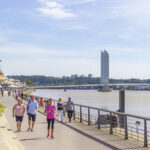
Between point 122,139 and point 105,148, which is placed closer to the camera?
point 105,148

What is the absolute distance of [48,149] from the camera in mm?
10633

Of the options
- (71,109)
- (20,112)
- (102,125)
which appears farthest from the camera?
(71,109)

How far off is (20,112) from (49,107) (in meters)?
2.34

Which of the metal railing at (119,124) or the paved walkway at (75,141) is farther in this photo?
the metal railing at (119,124)

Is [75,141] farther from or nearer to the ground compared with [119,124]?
nearer to the ground

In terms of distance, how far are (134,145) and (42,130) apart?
532cm

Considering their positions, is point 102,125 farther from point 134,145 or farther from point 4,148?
point 4,148

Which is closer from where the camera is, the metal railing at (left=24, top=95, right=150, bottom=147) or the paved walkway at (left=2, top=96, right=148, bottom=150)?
the paved walkway at (left=2, top=96, right=148, bottom=150)

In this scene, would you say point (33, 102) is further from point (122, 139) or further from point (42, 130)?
point (122, 139)

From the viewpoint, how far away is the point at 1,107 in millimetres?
12250

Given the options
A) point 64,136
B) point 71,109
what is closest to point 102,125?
point 71,109

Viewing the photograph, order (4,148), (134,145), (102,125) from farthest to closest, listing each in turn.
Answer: (102,125) < (134,145) < (4,148)

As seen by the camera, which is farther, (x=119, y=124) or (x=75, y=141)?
(x=119, y=124)

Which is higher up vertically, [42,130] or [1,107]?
[1,107]
